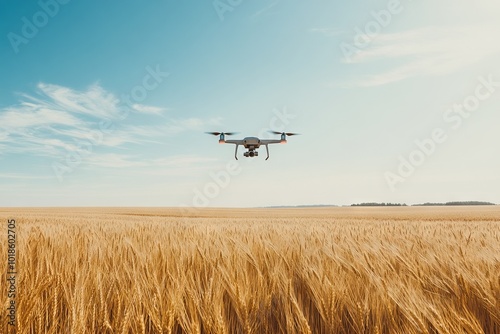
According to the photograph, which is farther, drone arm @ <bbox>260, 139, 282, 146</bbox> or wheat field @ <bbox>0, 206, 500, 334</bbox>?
drone arm @ <bbox>260, 139, 282, 146</bbox>

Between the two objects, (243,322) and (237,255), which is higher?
(237,255)

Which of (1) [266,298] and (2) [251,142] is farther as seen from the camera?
(2) [251,142]

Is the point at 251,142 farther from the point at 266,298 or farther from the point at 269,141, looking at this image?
the point at 266,298

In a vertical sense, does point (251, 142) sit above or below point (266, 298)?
above

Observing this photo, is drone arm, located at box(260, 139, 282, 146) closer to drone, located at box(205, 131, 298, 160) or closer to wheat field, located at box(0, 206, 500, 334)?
drone, located at box(205, 131, 298, 160)

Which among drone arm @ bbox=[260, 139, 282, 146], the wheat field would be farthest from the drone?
the wheat field

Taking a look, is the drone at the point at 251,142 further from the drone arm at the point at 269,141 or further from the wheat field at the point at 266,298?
the wheat field at the point at 266,298

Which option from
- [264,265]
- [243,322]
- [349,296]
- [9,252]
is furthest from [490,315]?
[9,252]

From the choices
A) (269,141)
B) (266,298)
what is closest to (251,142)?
(269,141)

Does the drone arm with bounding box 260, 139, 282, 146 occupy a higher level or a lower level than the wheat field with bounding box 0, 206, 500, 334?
higher

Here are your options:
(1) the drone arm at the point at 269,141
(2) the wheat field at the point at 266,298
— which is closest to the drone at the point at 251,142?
(1) the drone arm at the point at 269,141

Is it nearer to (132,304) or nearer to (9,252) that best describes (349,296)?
(132,304)
